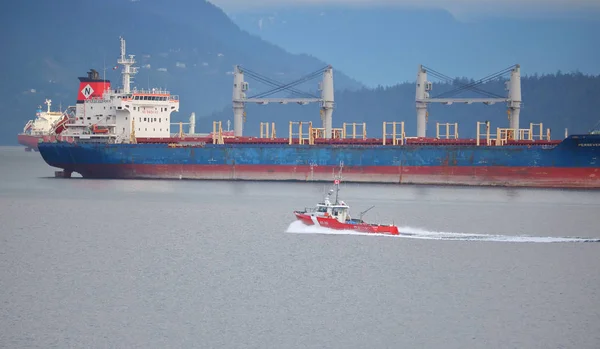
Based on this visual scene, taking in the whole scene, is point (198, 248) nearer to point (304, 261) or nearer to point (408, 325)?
point (304, 261)

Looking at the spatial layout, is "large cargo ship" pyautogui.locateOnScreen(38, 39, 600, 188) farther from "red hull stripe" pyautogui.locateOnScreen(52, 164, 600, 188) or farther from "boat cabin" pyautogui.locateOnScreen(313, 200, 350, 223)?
"boat cabin" pyautogui.locateOnScreen(313, 200, 350, 223)

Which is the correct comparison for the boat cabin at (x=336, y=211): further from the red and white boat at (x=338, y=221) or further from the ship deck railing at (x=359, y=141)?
the ship deck railing at (x=359, y=141)

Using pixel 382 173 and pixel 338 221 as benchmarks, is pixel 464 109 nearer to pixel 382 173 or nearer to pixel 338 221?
pixel 382 173

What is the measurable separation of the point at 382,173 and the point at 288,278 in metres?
24.6

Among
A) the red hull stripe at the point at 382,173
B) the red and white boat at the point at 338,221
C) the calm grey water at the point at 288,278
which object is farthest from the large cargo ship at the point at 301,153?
the red and white boat at the point at 338,221

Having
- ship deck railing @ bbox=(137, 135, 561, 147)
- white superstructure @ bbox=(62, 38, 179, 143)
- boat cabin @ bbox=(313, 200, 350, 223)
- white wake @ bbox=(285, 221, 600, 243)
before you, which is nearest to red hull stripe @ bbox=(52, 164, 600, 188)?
A: ship deck railing @ bbox=(137, 135, 561, 147)

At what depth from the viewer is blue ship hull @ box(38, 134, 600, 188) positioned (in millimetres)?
46188

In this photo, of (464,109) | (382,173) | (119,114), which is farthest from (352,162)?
(464,109)

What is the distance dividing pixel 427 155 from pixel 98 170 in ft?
58.2

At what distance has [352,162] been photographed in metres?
49.6

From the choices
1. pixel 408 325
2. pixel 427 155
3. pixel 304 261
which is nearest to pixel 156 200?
pixel 427 155

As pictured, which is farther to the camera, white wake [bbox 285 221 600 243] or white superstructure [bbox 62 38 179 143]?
white superstructure [bbox 62 38 179 143]

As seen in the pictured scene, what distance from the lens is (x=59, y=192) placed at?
4922cm

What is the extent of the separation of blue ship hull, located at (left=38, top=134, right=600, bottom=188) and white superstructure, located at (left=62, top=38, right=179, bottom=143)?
78.2 inches
